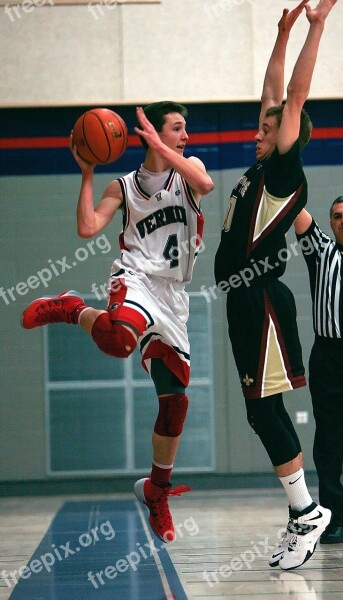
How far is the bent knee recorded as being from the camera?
4.20 m

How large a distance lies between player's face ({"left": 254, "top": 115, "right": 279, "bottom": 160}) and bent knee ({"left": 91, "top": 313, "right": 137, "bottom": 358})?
3.56ft

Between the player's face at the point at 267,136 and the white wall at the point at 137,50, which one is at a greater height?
the white wall at the point at 137,50

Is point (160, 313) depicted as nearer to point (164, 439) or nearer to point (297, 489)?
point (164, 439)

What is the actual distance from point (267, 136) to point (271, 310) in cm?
81

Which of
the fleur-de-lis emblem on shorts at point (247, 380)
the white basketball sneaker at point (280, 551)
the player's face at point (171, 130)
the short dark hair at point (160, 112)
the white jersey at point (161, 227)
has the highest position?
the short dark hair at point (160, 112)

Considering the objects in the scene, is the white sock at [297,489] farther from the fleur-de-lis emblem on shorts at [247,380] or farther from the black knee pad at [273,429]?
the fleur-de-lis emblem on shorts at [247,380]

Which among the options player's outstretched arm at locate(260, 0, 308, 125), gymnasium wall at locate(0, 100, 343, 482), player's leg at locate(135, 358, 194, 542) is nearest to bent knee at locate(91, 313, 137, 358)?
player's leg at locate(135, 358, 194, 542)

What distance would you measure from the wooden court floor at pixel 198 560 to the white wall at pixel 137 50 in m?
3.86

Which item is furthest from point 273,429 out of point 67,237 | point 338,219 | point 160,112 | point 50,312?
point 67,237

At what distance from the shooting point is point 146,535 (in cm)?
604

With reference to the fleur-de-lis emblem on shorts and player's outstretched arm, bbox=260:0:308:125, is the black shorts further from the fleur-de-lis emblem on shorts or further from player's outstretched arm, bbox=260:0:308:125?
player's outstretched arm, bbox=260:0:308:125

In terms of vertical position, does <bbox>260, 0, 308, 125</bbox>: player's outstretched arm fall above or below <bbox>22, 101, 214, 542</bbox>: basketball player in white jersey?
above

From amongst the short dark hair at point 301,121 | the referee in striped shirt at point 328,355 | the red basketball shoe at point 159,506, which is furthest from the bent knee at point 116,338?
the referee in striped shirt at point 328,355

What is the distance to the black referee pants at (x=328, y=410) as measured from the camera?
18.6 feet
